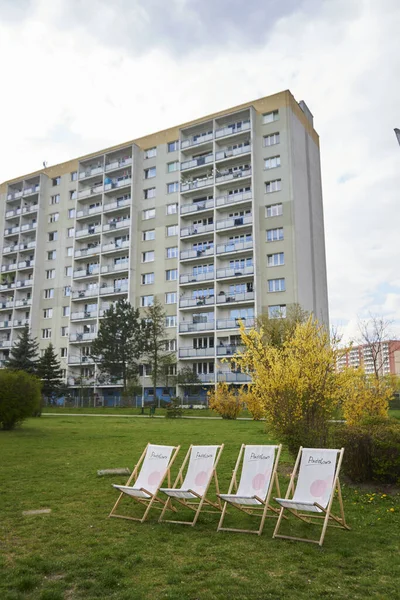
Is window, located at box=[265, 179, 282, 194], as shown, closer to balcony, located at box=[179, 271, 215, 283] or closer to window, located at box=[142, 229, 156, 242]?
balcony, located at box=[179, 271, 215, 283]

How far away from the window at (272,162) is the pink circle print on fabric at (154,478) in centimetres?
4175

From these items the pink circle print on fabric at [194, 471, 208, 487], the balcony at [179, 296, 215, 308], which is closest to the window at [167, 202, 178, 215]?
the balcony at [179, 296, 215, 308]

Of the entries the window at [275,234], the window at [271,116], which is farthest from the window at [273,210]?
the window at [271,116]

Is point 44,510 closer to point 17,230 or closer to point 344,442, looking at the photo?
point 344,442

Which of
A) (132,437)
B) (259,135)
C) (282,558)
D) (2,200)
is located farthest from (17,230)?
(282,558)

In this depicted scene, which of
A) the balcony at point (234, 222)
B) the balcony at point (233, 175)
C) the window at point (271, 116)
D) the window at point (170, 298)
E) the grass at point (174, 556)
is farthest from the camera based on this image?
the window at point (170, 298)

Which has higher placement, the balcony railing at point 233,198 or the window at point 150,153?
the window at point 150,153

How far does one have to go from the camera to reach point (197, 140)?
50.3 m

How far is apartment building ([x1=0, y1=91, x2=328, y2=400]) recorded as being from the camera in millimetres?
44281

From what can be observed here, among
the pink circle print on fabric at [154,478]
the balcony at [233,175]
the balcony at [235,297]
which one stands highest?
the balcony at [233,175]

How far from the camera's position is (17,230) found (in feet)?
204

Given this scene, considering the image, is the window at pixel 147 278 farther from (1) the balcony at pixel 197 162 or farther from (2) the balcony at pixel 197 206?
(1) the balcony at pixel 197 162

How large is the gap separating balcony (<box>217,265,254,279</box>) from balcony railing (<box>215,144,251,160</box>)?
11.2 m

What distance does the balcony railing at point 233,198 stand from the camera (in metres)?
45.5
